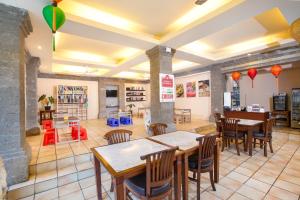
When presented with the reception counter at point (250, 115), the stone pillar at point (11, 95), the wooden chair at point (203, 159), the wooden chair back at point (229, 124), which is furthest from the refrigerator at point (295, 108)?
the stone pillar at point (11, 95)

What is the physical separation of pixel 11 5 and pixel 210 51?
5424 millimetres

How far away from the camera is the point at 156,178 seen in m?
1.53

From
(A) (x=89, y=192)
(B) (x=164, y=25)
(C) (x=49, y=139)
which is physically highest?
(B) (x=164, y=25)

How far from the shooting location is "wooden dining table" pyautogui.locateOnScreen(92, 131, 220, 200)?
141 cm

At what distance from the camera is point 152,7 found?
2.74m

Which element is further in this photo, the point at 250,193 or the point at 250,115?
the point at 250,115

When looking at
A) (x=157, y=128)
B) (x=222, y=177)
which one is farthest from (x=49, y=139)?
(x=222, y=177)

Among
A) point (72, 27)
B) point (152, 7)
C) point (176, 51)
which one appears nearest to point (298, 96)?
point (176, 51)

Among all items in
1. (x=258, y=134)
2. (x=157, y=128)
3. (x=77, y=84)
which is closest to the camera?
(x=157, y=128)

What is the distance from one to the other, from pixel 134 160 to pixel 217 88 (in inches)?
225

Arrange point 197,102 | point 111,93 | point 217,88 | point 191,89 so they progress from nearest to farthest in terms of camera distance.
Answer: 1. point 217,88
2. point 197,102
3. point 191,89
4. point 111,93

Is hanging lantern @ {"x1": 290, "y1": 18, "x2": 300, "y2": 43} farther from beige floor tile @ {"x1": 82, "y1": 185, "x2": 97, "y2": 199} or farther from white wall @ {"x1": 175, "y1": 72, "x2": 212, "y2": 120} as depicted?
white wall @ {"x1": 175, "y1": 72, "x2": 212, "y2": 120}

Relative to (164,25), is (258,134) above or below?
below

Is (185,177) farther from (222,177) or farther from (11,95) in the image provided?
(11,95)
